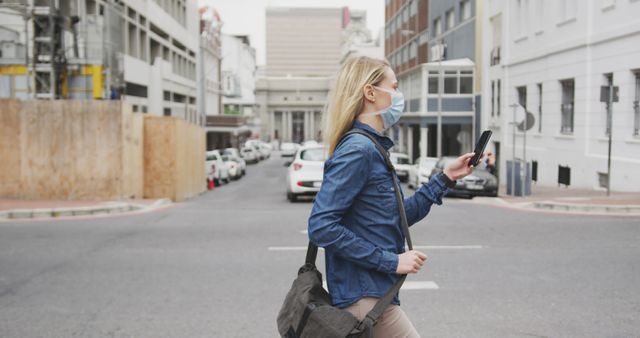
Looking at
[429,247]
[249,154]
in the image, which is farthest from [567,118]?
[249,154]

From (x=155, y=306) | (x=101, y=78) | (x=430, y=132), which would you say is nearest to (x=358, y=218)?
(x=155, y=306)

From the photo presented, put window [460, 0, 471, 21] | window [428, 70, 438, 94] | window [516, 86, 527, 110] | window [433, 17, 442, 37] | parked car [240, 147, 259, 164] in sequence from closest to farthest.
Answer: window [516, 86, 527, 110] → window [460, 0, 471, 21] → window [428, 70, 438, 94] → window [433, 17, 442, 37] → parked car [240, 147, 259, 164]

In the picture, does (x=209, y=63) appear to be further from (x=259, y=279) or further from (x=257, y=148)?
(x=259, y=279)

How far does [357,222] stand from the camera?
302 cm

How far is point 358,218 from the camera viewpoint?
9.89 ft

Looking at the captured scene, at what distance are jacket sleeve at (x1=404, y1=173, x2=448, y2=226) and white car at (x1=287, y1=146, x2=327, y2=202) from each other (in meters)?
16.4

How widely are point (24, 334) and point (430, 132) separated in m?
46.7

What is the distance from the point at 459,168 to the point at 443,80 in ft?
136

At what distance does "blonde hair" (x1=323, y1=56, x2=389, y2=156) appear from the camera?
3109 mm

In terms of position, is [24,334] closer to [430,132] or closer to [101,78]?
[101,78]

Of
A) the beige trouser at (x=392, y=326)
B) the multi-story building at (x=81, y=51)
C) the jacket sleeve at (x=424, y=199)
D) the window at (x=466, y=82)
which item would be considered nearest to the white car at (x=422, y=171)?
the multi-story building at (x=81, y=51)

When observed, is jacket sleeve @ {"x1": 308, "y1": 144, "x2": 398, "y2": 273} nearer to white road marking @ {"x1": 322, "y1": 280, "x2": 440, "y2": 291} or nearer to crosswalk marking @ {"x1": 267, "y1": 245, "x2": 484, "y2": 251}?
white road marking @ {"x1": 322, "y1": 280, "x2": 440, "y2": 291}

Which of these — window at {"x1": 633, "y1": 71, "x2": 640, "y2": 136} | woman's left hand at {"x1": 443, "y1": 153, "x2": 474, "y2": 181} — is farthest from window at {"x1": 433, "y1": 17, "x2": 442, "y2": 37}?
woman's left hand at {"x1": 443, "y1": 153, "x2": 474, "y2": 181}

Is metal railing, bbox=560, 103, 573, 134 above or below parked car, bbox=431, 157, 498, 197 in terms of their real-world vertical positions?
above
